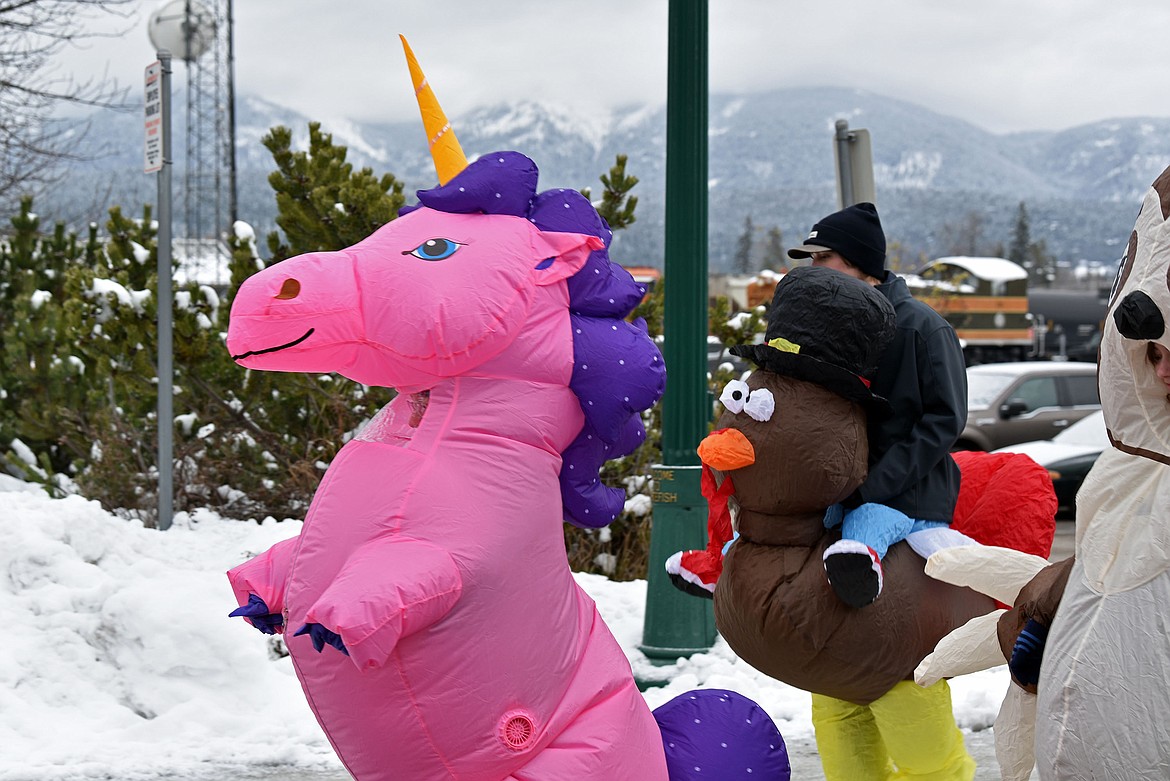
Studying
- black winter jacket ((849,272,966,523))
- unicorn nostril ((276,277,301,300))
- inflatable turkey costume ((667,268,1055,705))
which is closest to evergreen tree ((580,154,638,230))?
black winter jacket ((849,272,966,523))

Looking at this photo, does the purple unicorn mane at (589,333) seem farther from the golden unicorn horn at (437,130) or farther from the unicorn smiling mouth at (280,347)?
the unicorn smiling mouth at (280,347)

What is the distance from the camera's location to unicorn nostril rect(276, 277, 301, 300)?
3.10 meters

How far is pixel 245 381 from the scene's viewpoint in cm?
915

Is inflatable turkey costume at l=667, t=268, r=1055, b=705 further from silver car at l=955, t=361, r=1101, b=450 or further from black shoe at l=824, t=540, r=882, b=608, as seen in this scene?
silver car at l=955, t=361, r=1101, b=450

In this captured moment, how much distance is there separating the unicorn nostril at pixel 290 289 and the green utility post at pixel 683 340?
3670 millimetres

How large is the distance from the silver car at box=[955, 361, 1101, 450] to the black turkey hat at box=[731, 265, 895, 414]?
43.8 ft

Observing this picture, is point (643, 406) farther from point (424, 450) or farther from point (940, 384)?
point (940, 384)

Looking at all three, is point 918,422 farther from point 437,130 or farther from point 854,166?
point 854,166

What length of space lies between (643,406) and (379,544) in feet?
2.63

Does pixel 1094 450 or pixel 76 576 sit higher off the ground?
pixel 76 576

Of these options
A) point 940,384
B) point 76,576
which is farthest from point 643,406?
point 76,576

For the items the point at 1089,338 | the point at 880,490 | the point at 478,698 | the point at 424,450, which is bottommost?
the point at 1089,338

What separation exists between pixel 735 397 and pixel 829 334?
32cm

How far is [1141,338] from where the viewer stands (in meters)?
2.28
